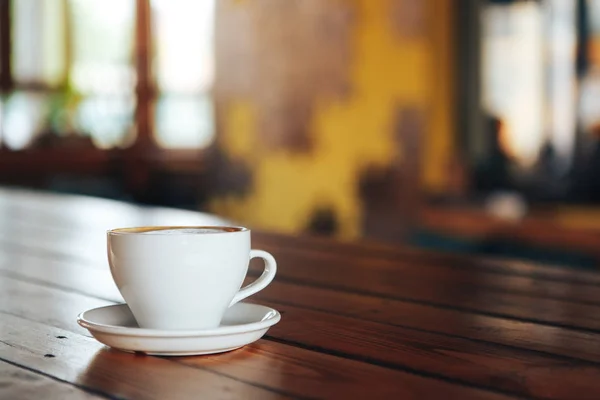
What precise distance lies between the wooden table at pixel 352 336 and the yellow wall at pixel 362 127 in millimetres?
2654

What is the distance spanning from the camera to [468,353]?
0.61m

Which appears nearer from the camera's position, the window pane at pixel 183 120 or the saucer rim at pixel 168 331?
the saucer rim at pixel 168 331

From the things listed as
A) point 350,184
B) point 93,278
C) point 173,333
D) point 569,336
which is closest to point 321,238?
point 93,278

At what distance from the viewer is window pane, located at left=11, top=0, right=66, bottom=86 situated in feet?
17.8

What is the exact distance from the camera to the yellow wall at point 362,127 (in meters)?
3.81

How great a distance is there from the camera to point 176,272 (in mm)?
561

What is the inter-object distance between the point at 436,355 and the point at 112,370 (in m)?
0.20

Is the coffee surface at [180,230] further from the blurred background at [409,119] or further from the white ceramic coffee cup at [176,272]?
the blurred background at [409,119]

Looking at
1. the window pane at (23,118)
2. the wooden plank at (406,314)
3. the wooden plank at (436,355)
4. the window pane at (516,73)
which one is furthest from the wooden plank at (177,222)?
the window pane at (23,118)

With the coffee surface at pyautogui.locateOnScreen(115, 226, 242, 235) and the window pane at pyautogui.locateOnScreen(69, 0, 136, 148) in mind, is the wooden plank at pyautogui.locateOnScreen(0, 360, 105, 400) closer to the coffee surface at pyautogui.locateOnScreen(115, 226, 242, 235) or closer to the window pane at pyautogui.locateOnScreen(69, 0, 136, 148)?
the coffee surface at pyautogui.locateOnScreen(115, 226, 242, 235)

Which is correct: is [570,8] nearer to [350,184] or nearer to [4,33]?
[350,184]

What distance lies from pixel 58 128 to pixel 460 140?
2625 millimetres

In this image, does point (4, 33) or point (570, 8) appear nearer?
point (570, 8)

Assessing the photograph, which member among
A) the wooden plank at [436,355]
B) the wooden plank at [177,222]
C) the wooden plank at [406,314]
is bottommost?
the wooden plank at [177,222]
